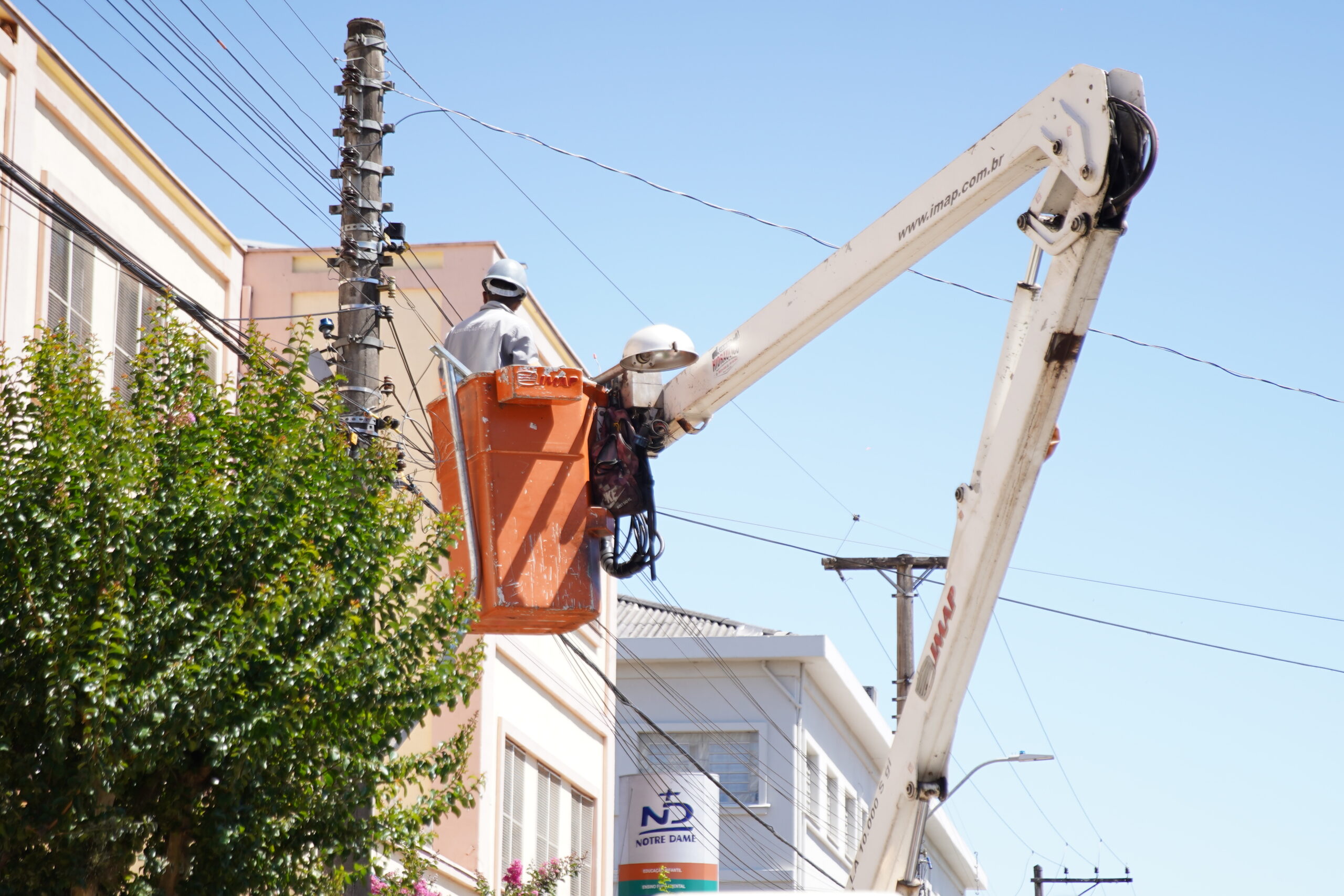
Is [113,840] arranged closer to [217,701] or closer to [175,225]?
[217,701]

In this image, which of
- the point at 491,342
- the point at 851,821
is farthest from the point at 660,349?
the point at 851,821

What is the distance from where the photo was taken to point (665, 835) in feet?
81.3

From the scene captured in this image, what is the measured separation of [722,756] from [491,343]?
23449mm

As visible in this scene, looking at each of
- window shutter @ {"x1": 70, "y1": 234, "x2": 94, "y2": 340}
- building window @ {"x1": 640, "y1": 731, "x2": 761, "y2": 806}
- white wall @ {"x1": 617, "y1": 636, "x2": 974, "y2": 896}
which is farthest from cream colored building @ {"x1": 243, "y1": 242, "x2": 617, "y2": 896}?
building window @ {"x1": 640, "y1": 731, "x2": 761, "y2": 806}

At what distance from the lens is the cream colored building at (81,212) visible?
13.9m

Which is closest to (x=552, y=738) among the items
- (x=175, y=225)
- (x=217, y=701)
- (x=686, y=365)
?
(x=175, y=225)

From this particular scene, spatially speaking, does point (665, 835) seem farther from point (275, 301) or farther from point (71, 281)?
point (71, 281)

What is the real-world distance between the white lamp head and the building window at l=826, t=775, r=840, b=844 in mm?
25697

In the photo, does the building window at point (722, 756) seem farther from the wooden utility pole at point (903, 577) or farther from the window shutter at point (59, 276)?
the window shutter at point (59, 276)

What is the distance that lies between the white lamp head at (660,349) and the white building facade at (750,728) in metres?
20.9

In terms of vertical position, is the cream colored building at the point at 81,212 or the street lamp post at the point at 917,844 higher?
the cream colored building at the point at 81,212

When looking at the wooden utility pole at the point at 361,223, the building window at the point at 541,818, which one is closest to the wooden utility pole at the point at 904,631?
the building window at the point at 541,818

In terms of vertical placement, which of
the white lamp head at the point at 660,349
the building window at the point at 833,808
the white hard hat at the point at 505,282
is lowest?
the building window at the point at 833,808

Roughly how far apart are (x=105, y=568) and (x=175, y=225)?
9.28 meters
